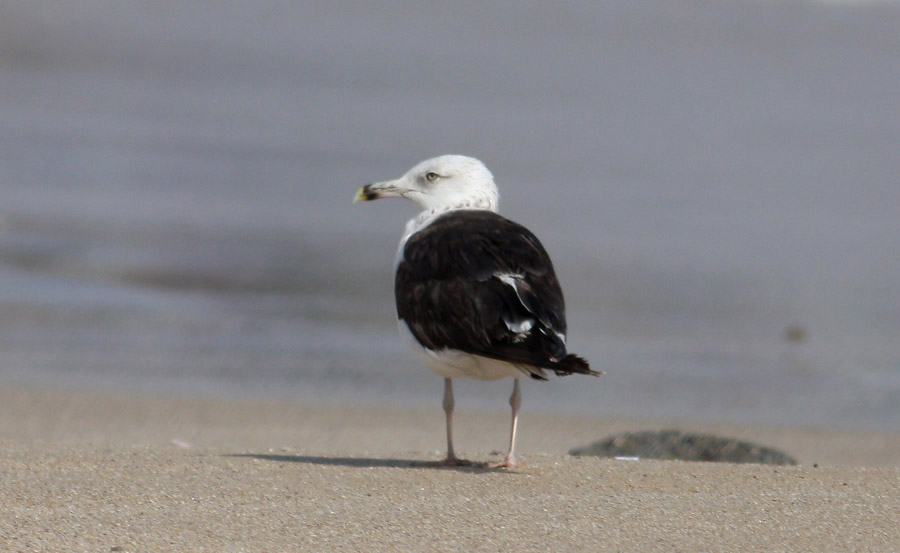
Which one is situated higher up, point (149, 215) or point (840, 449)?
point (149, 215)

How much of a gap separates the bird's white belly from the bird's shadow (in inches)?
14.9

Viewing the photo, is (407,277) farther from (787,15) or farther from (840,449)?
(787,15)

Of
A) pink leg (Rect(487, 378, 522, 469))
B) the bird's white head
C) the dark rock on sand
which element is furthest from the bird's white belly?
the dark rock on sand

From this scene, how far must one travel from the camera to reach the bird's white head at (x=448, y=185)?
6.87 metres

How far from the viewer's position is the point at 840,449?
873 cm

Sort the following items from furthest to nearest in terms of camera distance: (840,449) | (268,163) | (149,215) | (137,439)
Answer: (268,163) < (149,215) < (840,449) < (137,439)

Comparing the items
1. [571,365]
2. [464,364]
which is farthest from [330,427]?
[571,365]

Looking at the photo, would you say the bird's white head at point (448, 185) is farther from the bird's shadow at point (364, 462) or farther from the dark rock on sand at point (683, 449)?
the dark rock on sand at point (683, 449)

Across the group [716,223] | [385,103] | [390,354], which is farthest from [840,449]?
[385,103]

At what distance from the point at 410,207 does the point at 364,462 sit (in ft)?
31.1

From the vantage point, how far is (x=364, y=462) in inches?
248

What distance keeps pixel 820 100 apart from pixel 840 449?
13.8m

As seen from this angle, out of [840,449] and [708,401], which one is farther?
[708,401]

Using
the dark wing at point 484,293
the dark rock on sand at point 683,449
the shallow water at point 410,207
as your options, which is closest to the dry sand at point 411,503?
the dark wing at point 484,293
